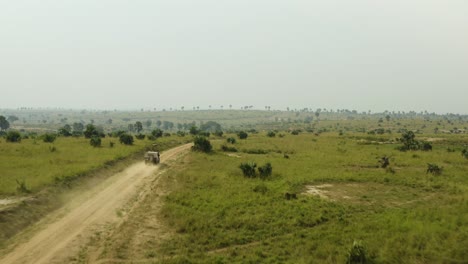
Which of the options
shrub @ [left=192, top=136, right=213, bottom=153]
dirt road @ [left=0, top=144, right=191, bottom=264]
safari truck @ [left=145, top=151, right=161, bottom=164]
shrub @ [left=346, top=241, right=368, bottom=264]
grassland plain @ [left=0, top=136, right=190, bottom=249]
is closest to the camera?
shrub @ [left=346, top=241, right=368, bottom=264]

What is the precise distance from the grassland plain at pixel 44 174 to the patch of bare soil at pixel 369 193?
66.2ft

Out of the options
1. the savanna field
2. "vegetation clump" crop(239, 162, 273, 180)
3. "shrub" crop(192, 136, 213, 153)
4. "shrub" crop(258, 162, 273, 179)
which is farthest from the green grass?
"shrub" crop(258, 162, 273, 179)

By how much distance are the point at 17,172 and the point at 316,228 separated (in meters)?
29.1

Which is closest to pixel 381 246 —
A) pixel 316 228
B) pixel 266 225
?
pixel 316 228

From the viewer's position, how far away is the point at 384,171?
143ft

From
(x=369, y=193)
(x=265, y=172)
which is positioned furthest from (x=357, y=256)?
(x=265, y=172)

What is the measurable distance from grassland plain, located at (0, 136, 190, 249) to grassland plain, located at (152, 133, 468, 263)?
8249 mm

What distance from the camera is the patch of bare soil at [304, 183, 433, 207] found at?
2883cm

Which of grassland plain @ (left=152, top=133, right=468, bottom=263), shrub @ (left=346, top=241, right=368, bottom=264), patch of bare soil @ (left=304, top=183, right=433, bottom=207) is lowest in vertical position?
patch of bare soil @ (left=304, top=183, right=433, bottom=207)

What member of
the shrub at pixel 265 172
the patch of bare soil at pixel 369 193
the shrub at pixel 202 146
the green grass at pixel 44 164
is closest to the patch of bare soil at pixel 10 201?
the green grass at pixel 44 164

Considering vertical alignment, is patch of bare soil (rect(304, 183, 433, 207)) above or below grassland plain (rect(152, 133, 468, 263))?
below

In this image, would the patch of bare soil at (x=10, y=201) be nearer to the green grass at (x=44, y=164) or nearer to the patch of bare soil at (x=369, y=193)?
the green grass at (x=44, y=164)

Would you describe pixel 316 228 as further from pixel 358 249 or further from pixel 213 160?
pixel 213 160

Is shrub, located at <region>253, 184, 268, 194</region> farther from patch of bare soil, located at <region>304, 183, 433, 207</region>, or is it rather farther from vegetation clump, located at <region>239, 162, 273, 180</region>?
vegetation clump, located at <region>239, 162, 273, 180</region>
